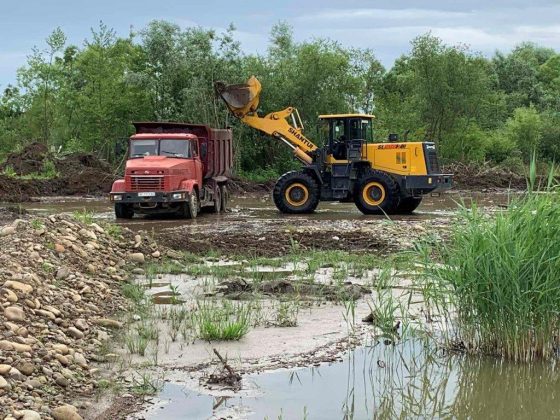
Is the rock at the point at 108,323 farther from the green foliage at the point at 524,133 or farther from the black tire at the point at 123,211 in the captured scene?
the green foliage at the point at 524,133

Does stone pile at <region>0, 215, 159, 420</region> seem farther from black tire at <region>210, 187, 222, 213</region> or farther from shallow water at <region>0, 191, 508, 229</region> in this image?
black tire at <region>210, 187, 222, 213</region>

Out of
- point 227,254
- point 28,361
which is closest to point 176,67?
point 227,254

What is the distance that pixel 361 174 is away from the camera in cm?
2159

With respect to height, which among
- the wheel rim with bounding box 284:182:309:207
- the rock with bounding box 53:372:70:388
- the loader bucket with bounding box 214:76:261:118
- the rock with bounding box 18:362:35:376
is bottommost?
the rock with bounding box 53:372:70:388

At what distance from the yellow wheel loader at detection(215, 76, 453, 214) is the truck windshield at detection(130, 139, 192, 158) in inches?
125

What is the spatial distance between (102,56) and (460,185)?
1904 centimetres

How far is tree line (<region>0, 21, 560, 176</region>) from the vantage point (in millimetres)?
36625

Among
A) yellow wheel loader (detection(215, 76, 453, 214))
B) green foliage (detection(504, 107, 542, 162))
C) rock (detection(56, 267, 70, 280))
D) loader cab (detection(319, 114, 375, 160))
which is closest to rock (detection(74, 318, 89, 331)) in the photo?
rock (detection(56, 267, 70, 280))

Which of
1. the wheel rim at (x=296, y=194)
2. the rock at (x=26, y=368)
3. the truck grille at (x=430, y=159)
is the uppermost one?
the truck grille at (x=430, y=159)

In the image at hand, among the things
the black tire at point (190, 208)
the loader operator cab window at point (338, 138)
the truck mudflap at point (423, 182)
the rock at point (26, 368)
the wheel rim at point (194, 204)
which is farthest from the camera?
the loader operator cab window at point (338, 138)

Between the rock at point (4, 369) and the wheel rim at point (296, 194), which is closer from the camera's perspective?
the rock at point (4, 369)

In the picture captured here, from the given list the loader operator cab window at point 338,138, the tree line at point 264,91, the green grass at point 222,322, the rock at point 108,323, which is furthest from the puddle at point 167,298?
the tree line at point 264,91

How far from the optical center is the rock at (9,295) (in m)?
7.29

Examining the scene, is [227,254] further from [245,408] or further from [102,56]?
[102,56]
